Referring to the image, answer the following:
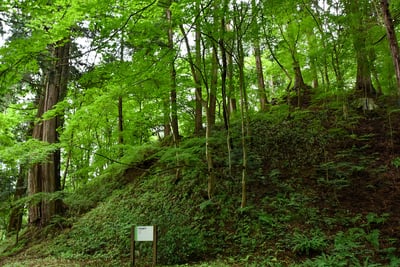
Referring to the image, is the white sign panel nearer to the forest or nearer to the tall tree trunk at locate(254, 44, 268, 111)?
the forest

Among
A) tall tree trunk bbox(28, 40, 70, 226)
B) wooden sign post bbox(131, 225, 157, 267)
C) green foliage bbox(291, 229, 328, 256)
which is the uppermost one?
tall tree trunk bbox(28, 40, 70, 226)

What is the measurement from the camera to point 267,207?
23.9 ft

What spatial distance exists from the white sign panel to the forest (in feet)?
2.60

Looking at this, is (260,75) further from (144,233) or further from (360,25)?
(144,233)

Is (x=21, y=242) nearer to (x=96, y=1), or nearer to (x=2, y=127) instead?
(x=2, y=127)

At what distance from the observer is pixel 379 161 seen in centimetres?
796

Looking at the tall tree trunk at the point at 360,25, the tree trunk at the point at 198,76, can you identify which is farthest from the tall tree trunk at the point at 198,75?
the tall tree trunk at the point at 360,25

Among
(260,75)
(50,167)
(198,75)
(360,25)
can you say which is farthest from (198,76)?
(50,167)

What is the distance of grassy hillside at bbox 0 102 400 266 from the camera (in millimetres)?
6004

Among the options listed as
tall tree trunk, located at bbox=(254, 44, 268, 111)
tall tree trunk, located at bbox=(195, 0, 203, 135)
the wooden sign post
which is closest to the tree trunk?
tall tree trunk, located at bbox=(195, 0, 203, 135)

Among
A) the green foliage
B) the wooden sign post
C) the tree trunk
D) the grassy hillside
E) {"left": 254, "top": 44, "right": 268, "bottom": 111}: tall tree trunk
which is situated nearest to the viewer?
the green foliage

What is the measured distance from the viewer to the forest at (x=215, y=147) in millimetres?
5875

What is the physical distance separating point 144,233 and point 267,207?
306 cm

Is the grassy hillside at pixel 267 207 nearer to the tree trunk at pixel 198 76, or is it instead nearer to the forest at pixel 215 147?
the forest at pixel 215 147
